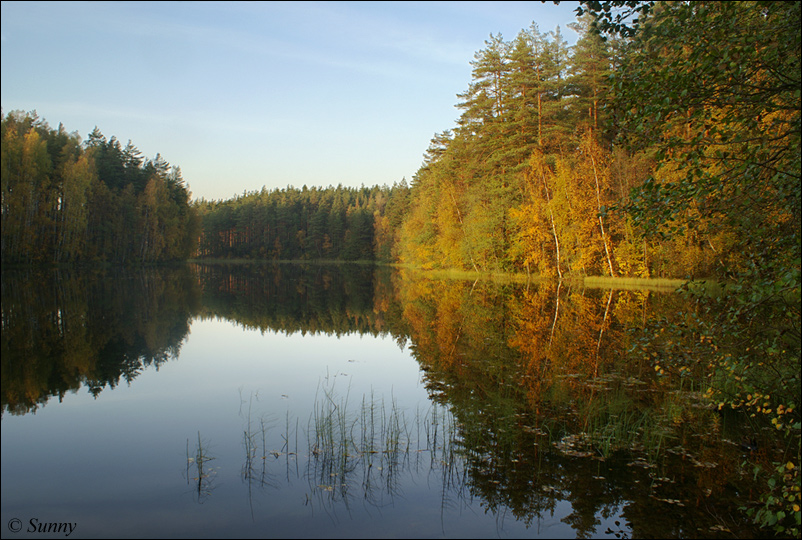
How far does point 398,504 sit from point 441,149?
59.0 meters

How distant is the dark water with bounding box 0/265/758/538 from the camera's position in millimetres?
5395

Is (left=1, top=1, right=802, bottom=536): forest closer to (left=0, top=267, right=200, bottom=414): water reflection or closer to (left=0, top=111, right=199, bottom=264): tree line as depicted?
(left=0, top=111, right=199, bottom=264): tree line

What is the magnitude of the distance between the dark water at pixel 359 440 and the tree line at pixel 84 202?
38212 mm

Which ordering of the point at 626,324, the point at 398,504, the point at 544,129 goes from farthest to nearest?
the point at 544,129 → the point at 626,324 → the point at 398,504

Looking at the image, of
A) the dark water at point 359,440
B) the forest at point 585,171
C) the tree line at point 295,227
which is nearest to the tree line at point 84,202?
the forest at point 585,171

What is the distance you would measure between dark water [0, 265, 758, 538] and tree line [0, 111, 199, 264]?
38212 mm

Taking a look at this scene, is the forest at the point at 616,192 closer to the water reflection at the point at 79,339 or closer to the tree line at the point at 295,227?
the tree line at the point at 295,227

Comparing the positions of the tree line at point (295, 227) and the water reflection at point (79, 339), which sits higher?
the tree line at point (295, 227)

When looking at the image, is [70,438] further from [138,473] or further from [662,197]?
[662,197]

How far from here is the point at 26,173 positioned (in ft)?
152

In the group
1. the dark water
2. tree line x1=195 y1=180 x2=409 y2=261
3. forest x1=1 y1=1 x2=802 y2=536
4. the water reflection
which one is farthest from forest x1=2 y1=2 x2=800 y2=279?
tree line x1=195 y1=180 x2=409 y2=261

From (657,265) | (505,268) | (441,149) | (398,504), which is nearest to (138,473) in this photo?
(398,504)

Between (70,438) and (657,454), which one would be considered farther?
(70,438)

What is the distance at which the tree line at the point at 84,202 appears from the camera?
46500 millimetres
